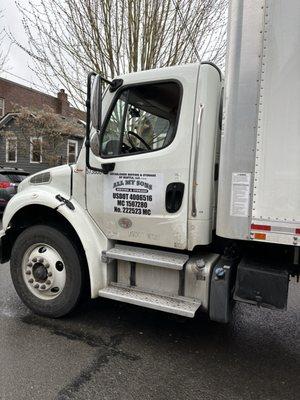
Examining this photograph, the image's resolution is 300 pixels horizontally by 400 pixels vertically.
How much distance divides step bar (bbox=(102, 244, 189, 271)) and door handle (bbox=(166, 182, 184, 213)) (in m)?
0.43

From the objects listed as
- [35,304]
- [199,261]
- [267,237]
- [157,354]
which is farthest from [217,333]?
[35,304]

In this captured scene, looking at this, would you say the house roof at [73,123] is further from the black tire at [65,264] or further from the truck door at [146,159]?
the truck door at [146,159]

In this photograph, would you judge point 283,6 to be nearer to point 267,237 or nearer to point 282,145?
point 282,145

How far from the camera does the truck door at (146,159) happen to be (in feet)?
11.1

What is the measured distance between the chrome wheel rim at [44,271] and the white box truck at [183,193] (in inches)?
0.5

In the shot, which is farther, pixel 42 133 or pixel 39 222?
pixel 42 133

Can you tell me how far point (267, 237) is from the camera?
2.83 metres

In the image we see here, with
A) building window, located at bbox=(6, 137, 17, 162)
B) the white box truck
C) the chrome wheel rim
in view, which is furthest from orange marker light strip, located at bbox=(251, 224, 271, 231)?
building window, located at bbox=(6, 137, 17, 162)

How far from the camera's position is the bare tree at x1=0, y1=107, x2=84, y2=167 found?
63.7 feet

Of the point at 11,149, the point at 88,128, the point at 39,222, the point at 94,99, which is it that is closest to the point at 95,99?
the point at 94,99

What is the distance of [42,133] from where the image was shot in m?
19.7

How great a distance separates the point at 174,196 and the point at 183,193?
0.32 feet

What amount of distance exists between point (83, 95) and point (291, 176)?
28.8 feet

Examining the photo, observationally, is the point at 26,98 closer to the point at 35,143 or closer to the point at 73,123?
the point at 73,123
